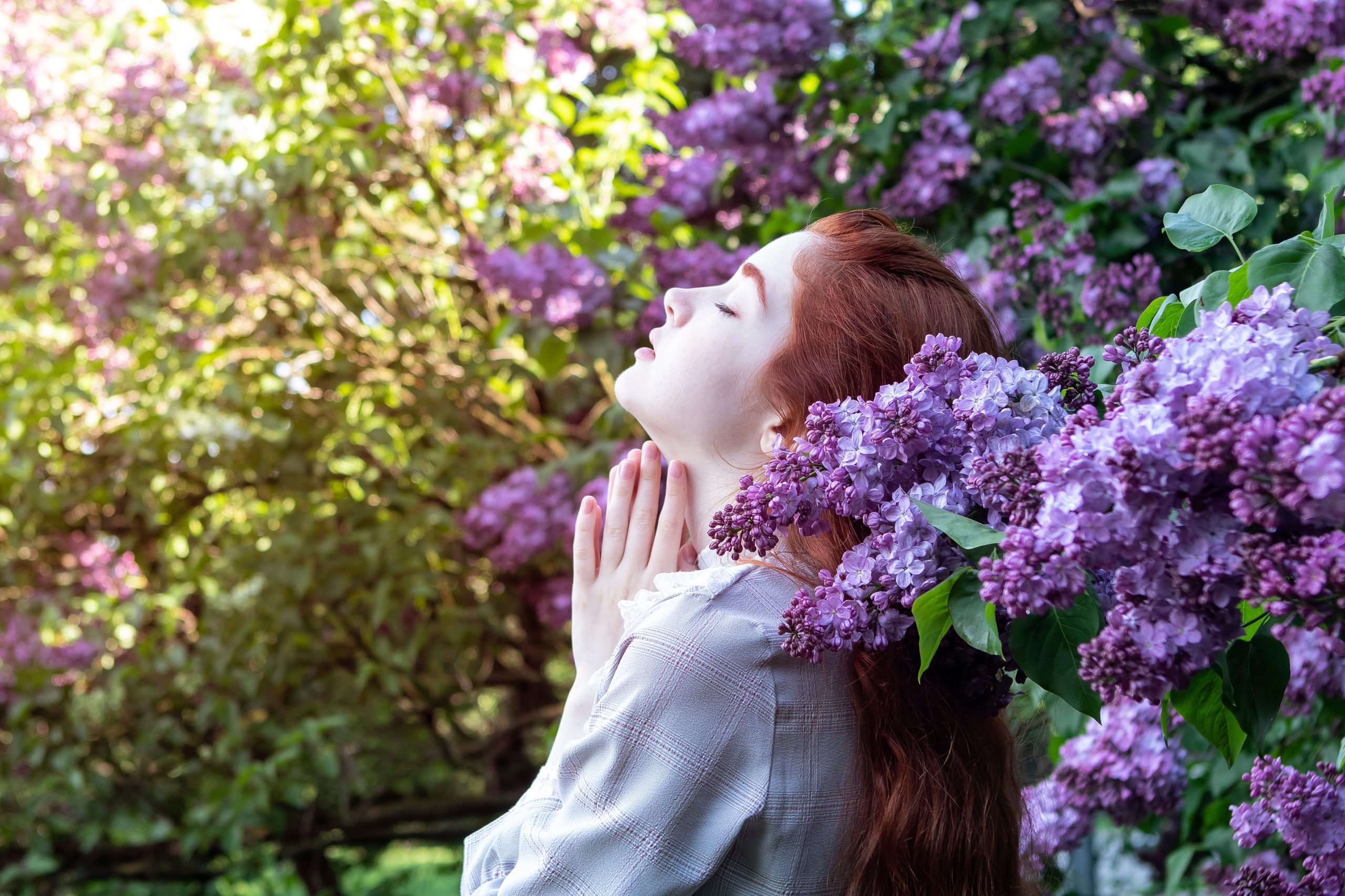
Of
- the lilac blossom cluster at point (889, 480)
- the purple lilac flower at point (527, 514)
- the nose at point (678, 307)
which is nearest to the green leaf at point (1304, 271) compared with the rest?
the lilac blossom cluster at point (889, 480)

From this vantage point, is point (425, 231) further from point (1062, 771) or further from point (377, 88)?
point (1062, 771)

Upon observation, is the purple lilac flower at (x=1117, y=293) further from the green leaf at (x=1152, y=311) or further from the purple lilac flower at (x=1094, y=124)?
the green leaf at (x=1152, y=311)

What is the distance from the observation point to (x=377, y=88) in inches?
104

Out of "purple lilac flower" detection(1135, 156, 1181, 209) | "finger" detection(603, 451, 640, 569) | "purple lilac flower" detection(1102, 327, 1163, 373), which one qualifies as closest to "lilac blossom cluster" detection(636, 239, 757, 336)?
"purple lilac flower" detection(1135, 156, 1181, 209)

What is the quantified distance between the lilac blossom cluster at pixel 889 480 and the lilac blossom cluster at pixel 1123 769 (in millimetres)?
867

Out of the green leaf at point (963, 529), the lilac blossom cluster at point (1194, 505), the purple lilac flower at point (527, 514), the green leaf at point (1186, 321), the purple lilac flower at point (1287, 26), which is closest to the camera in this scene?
the lilac blossom cluster at point (1194, 505)

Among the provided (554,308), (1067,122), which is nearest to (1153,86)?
(1067,122)

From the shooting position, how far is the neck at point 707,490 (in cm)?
116

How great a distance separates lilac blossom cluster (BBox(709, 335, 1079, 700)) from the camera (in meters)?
0.75

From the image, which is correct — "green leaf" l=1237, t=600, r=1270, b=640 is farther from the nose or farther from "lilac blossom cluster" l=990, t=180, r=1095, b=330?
"lilac blossom cluster" l=990, t=180, r=1095, b=330

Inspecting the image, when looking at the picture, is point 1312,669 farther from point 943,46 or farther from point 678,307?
point 943,46

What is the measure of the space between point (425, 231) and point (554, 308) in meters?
0.95

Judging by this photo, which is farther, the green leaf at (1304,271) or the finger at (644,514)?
the finger at (644,514)

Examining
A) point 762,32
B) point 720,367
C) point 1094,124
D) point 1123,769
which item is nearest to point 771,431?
point 720,367
